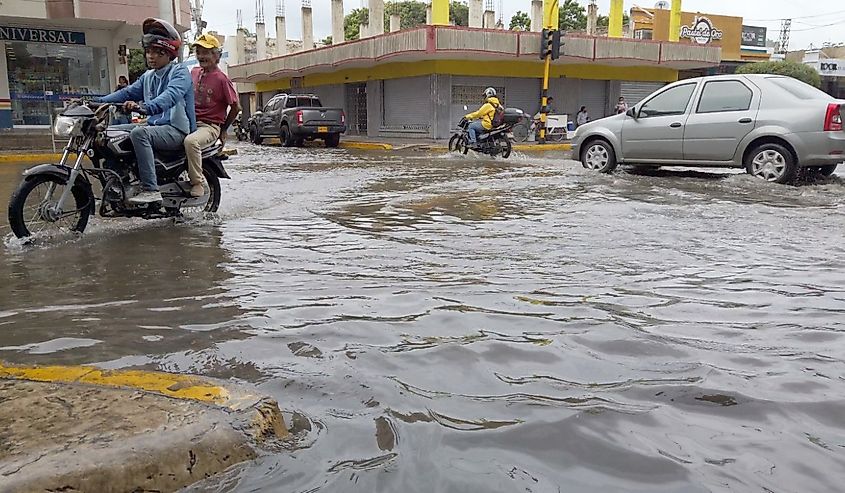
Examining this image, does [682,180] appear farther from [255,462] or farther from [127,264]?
[255,462]

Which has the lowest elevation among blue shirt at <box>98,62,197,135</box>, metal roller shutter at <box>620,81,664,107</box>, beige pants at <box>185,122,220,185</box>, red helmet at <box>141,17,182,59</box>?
beige pants at <box>185,122,220,185</box>

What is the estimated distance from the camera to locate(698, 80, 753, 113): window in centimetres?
971

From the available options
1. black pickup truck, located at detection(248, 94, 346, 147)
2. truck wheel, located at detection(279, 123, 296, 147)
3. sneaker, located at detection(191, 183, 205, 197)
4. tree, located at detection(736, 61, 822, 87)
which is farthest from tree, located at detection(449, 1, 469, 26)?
sneaker, located at detection(191, 183, 205, 197)

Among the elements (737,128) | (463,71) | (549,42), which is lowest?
(737,128)

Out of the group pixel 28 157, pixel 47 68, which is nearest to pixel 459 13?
pixel 47 68

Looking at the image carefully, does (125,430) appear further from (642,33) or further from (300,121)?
(642,33)

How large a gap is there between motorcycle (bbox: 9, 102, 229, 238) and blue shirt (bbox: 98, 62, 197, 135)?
12.0 inches

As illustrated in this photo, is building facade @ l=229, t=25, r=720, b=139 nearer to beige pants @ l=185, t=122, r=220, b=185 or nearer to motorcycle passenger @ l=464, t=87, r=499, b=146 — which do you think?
motorcycle passenger @ l=464, t=87, r=499, b=146

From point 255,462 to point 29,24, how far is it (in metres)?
23.4

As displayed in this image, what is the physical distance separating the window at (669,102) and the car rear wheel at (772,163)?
52.1 inches

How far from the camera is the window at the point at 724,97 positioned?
971 cm

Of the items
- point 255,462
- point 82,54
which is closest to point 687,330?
point 255,462

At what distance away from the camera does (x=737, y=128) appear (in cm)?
965

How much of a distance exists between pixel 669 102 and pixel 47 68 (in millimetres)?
20139
